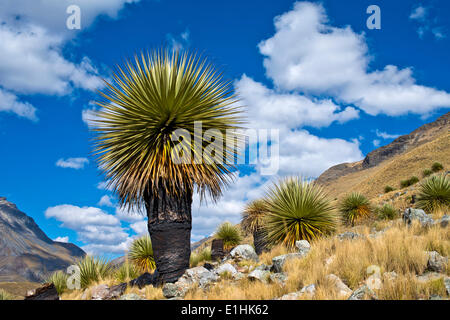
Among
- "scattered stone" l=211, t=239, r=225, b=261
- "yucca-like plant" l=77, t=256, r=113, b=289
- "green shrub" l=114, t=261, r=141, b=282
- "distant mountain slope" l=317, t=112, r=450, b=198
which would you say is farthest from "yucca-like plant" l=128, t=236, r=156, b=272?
"distant mountain slope" l=317, t=112, r=450, b=198

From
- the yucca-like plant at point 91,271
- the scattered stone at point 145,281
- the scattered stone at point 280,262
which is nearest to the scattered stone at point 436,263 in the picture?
the scattered stone at point 280,262

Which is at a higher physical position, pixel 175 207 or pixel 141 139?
pixel 141 139

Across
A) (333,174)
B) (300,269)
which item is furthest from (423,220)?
(333,174)

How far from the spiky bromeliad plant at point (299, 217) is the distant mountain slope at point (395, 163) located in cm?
429

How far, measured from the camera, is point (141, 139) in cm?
942

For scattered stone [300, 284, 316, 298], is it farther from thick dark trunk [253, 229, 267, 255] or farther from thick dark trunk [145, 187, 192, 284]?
thick dark trunk [253, 229, 267, 255]

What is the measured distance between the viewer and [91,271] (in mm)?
13062

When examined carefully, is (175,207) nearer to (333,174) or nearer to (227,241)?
(227,241)

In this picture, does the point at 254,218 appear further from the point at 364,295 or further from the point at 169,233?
the point at 364,295

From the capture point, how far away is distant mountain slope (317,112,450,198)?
48.1m

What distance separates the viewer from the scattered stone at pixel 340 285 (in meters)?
5.05

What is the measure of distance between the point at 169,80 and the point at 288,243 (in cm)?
629

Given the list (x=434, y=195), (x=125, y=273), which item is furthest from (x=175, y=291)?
(x=434, y=195)
